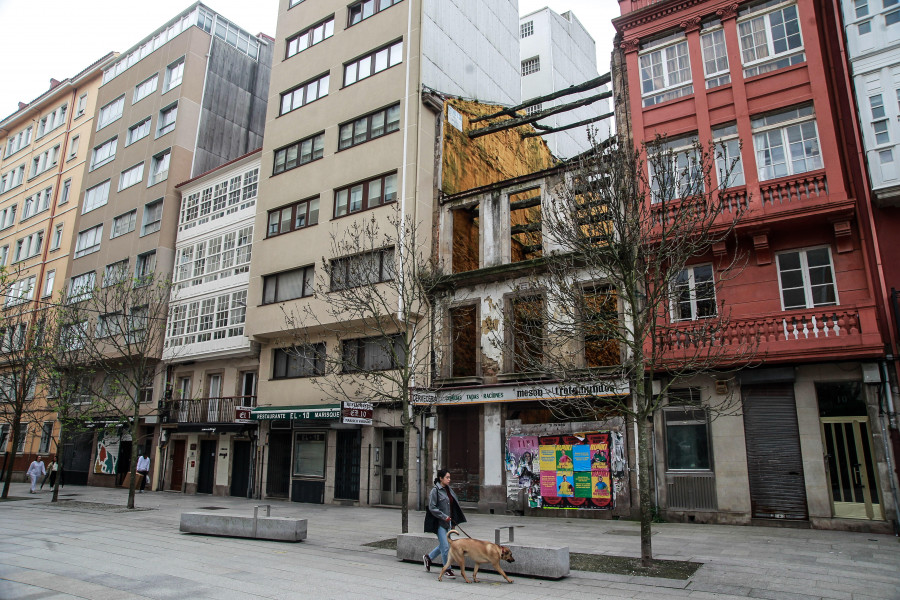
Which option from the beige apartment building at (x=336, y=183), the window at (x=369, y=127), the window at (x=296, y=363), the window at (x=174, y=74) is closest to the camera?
the beige apartment building at (x=336, y=183)

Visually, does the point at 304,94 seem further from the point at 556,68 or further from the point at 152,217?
the point at 556,68

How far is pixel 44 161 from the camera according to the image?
42.3 meters

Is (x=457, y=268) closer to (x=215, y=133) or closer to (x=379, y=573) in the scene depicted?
(x=379, y=573)

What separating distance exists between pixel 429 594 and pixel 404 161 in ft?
55.1

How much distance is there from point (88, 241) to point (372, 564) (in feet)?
110

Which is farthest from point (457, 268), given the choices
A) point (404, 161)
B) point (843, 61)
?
point (843, 61)

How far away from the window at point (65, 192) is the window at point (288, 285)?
22940 millimetres

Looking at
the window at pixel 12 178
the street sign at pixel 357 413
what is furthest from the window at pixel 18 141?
the street sign at pixel 357 413

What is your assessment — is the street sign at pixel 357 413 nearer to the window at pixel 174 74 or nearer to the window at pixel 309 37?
the window at pixel 309 37

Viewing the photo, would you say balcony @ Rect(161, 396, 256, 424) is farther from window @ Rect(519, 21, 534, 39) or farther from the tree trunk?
window @ Rect(519, 21, 534, 39)

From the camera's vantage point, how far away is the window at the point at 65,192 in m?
39.1

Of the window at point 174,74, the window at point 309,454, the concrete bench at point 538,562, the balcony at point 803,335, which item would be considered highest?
the window at point 174,74

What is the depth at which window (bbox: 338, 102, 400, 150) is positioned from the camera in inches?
910

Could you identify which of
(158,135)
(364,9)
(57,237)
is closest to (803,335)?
(364,9)
